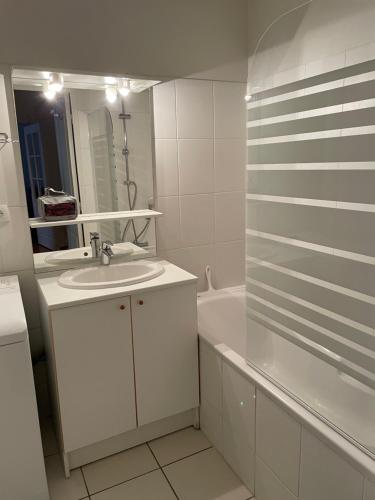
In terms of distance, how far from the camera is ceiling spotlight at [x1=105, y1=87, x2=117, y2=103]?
6.66ft

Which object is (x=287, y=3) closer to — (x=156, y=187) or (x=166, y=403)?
(x=156, y=187)

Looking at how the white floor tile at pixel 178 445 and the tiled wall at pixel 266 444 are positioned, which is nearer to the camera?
the tiled wall at pixel 266 444

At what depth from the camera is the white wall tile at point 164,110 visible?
84.4 inches

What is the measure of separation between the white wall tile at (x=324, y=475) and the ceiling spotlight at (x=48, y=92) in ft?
5.84

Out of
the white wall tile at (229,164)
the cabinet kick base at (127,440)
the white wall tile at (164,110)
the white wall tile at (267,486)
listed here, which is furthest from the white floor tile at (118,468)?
the white wall tile at (164,110)

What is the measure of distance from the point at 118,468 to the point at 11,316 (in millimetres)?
916

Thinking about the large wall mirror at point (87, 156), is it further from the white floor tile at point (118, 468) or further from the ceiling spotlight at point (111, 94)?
the white floor tile at point (118, 468)

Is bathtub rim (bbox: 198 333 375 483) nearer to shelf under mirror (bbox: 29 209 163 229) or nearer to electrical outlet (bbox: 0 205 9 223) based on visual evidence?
shelf under mirror (bbox: 29 209 163 229)

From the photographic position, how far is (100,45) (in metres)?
1.92

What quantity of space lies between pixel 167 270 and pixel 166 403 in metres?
0.65

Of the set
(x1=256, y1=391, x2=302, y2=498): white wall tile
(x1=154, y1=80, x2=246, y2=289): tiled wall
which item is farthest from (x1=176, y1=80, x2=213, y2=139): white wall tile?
(x1=256, y1=391, x2=302, y2=498): white wall tile

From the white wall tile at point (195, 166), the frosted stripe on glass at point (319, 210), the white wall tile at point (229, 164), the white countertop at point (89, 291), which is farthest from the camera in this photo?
the white wall tile at point (229, 164)

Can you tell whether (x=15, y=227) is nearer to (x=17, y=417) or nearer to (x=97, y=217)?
(x=97, y=217)

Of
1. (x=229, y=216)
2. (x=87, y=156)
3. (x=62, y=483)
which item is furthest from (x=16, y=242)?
(x=229, y=216)
